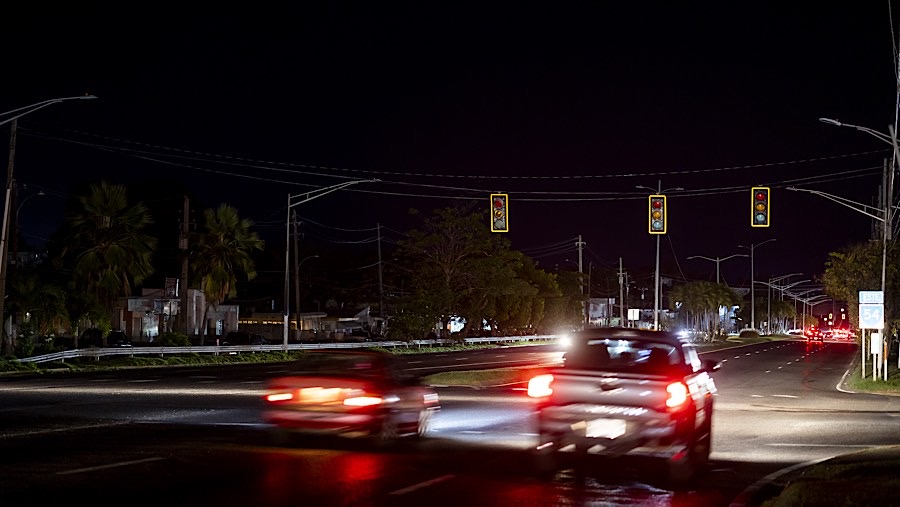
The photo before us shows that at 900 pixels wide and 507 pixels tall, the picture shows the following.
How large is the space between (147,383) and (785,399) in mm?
19065

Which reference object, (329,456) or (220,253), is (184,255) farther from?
(329,456)

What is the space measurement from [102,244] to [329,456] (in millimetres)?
42685

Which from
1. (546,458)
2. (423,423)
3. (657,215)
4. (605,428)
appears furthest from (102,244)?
(605,428)

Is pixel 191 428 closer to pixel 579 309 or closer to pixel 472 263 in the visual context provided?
pixel 472 263

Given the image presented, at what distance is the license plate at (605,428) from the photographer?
14.4 meters

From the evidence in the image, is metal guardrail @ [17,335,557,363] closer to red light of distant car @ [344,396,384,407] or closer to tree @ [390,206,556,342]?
tree @ [390,206,556,342]

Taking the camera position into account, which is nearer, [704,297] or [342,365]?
[342,365]

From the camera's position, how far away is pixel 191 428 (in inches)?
766

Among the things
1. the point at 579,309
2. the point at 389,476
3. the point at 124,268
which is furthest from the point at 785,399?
the point at 579,309

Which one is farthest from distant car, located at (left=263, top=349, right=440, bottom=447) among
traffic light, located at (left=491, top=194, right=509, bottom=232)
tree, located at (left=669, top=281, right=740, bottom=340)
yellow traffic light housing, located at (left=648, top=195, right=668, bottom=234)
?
tree, located at (left=669, top=281, right=740, bottom=340)

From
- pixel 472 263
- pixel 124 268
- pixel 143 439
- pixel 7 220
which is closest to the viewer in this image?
pixel 143 439

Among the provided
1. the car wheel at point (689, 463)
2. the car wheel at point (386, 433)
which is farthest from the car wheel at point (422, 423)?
the car wheel at point (689, 463)

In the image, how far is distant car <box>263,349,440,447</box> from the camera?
55.2 ft

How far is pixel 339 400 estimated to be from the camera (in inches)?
664
